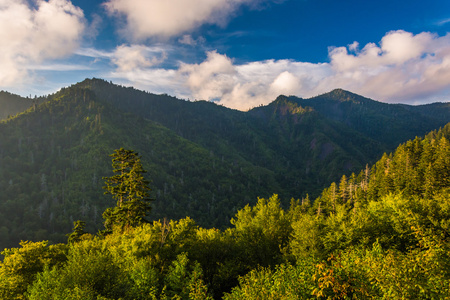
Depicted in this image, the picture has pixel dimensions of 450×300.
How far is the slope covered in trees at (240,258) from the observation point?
639 inches

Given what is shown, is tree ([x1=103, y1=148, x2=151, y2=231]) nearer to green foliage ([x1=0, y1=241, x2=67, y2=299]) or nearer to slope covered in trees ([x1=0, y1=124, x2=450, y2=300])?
slope covered in trees ([x1=0, y1=124, x2=450, y2=300])

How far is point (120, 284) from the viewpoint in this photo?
25.3 metres

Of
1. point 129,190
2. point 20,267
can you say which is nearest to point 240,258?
point 129,190

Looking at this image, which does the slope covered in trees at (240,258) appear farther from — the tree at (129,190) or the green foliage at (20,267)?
the tree at (129,190)

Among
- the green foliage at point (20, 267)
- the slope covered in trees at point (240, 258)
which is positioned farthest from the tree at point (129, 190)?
the green foliage at point (20, 267)

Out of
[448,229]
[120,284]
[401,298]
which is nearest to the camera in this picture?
[401,298]

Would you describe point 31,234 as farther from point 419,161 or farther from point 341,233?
point 419,161

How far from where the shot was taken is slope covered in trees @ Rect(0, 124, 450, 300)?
16236 millimetres

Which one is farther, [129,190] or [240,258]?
[129,190]

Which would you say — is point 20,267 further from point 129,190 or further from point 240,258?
point 240,258

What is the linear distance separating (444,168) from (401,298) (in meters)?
91.7

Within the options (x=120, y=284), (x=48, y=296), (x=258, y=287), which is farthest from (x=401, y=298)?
(x=48, y=296)

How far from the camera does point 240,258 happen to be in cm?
3953

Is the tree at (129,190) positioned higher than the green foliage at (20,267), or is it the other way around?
the tree at (129,190)
